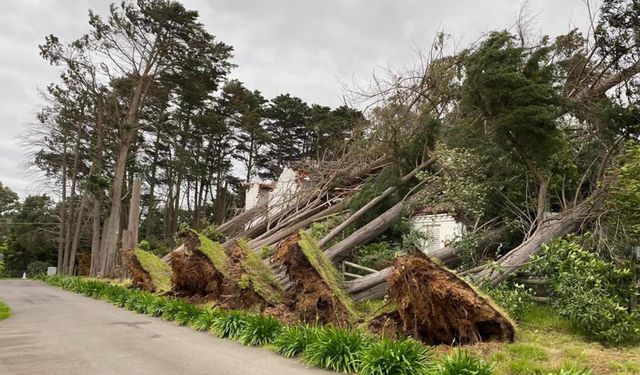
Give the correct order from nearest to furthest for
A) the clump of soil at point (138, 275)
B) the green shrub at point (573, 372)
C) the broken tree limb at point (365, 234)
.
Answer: the green shrub at point (573, 372)
the broken tree limb at point (365, 234)
the clump of soil at point (138, 275)

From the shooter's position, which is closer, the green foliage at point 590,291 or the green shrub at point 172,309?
the green foliage at point 590,291

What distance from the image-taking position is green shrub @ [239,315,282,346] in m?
8.80

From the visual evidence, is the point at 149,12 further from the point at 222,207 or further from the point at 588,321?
the point at 588,321

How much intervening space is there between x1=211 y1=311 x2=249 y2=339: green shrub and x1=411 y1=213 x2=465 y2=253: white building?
662cm

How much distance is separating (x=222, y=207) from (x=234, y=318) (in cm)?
3101

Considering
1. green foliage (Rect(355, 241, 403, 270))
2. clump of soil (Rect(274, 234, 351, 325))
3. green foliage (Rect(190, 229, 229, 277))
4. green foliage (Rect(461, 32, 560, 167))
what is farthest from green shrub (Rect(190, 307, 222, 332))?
green foliage (Rect(461, 32, 560, 167))

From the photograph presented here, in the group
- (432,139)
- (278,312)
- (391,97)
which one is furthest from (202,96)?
(278,312)

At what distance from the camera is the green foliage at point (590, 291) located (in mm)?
7512

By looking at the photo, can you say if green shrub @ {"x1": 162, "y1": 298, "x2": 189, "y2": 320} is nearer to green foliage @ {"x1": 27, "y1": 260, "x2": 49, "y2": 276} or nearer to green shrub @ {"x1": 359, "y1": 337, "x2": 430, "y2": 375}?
green shrub @ {"x1": 359, "y1": 337, "x2": 430, "y2": 375}

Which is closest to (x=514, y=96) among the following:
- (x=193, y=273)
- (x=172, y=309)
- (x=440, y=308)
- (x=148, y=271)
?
(x=440, y=308)

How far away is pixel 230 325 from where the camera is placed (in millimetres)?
9820

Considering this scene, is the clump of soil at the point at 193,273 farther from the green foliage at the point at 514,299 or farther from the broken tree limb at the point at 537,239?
the green foliage at the point at 514,299

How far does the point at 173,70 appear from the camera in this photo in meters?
29.0

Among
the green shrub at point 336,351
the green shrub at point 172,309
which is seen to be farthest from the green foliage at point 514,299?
the green shrub at point 172,309
